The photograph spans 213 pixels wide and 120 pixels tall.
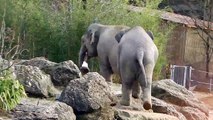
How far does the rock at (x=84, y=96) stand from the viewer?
648 centimetres

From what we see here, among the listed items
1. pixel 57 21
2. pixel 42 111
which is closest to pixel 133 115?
pixel 42 111

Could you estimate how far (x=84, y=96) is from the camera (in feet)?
21.2

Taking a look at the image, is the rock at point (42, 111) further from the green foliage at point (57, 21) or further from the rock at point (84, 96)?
the green foliage at point (57, 21)

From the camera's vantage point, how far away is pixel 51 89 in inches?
288

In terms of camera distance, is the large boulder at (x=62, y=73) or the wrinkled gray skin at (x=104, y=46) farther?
the wrinkled gray skin at (x=104, y=46)

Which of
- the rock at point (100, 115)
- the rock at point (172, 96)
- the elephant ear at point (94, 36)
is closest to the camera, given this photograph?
the rock at point (100, 115)

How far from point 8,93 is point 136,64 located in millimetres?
2330

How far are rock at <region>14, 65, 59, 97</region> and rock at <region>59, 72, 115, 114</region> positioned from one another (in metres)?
0.42

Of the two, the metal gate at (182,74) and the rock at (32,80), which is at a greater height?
the rock at (32,80)

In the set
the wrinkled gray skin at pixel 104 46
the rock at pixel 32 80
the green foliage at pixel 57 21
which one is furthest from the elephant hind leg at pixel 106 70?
the green foliage at pixel 57 21

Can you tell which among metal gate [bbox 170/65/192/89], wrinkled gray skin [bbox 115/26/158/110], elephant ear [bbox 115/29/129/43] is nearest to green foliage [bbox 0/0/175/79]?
elephant ear [bbox 115/29/129/43]

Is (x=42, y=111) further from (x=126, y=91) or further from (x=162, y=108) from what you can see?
(x=162, y=108)

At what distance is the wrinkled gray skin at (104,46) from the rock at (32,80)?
1.77m

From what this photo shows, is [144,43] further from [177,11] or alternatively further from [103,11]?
[177,11]
